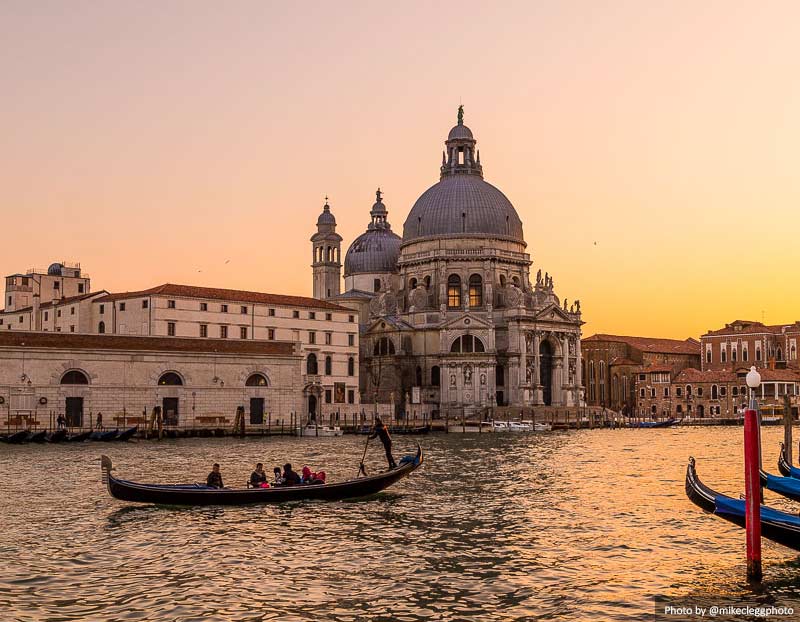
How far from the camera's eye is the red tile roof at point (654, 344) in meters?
114

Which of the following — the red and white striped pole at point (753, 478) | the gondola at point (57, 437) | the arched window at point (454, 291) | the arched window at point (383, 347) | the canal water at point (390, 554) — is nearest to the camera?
the canal water at point (390, 554)

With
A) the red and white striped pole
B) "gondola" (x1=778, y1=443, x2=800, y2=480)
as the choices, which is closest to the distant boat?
"gondola" (x1=778, y1=443, x2=800, y2=480)

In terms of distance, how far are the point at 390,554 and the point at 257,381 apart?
4273cm

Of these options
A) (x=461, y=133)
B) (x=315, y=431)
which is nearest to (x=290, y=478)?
(x=315, y=431)

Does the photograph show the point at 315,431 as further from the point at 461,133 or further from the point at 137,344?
the point at 461,133

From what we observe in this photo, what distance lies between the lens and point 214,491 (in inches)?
918

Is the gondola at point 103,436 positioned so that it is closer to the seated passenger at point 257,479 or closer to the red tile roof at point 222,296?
the red tile roof at point 222,296

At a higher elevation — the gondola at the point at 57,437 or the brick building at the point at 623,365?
the brick building at the point at 623,365

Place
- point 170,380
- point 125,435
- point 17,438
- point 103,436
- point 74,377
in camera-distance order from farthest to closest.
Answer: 1. point 170,380
2. point 74,377
3. point 125,435
4. point 103,436
5. point 17,438

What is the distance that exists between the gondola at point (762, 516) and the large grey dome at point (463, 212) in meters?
70.9

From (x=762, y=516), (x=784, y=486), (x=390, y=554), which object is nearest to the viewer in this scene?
(x=762, y=516)

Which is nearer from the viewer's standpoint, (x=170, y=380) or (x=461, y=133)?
(x=170, y=380)

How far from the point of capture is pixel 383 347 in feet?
289

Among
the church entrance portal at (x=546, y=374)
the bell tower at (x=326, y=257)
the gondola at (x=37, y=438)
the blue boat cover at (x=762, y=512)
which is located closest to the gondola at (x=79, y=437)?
the gondola at (x=37, y=438)
